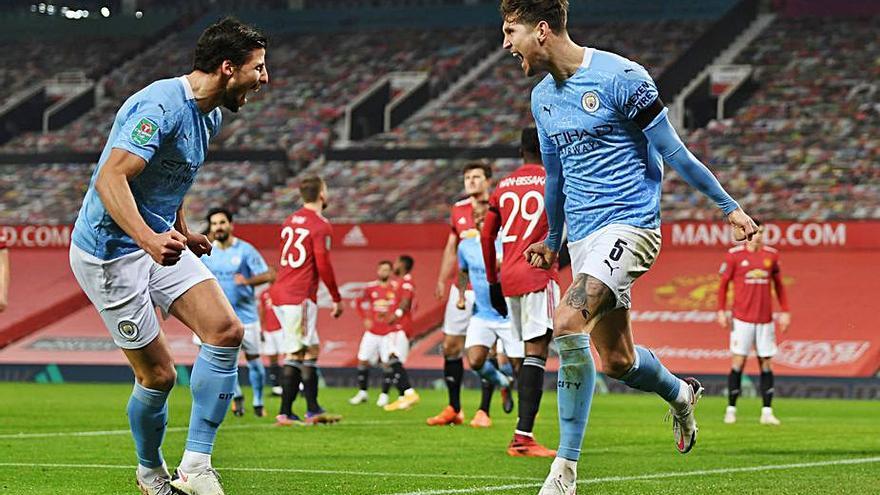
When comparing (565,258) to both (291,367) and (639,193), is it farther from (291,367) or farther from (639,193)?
(639,193)

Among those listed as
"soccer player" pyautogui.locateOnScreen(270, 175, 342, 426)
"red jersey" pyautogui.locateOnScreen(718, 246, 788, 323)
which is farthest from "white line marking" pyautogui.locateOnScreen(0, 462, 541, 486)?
"red jersey" pyautogui.locateOnScreen(718, 246, 788, 323)

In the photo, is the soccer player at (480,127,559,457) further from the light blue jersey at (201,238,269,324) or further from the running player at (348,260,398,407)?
the running player at (348,260,398,407)

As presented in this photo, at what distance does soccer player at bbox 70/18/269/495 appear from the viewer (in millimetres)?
6559

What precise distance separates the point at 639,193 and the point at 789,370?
1519cm

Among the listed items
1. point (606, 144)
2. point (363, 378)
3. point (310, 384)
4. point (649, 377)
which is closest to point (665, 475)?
point (649, 377)

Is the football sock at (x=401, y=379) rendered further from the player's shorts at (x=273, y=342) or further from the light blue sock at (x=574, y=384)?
the light blue sock at (x=574, y=384)

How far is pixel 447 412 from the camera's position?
14180 mm

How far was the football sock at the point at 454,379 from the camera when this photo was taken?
1434cm

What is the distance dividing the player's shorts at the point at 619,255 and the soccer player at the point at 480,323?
6.06 meters

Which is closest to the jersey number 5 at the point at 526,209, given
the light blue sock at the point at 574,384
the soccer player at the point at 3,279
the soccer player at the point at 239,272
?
the soccer player at the point at 3,279

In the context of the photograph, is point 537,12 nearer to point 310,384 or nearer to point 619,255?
point 619,255

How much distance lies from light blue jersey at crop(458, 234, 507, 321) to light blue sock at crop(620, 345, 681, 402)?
6.45 meters

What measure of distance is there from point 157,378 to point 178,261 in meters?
0.73

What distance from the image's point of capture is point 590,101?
7.22m
